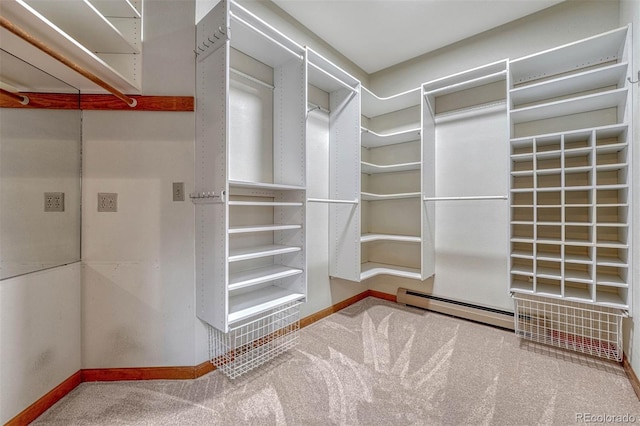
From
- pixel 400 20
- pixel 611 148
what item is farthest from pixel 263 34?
pixel 611 148

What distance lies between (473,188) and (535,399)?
6.00 ft

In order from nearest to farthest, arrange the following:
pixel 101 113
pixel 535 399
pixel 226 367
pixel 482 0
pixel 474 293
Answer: pixel 535 399
pixel 101 113
pixel 226 367
pixel 482 0
pixel 474 293

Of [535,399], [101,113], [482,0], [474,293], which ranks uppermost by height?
[482,0]

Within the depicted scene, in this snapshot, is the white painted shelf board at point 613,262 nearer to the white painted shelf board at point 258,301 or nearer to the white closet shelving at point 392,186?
the white closet shelving at point 392,186

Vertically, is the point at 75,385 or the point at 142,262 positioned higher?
the point at 142,262

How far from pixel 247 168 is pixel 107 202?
37.8 inches

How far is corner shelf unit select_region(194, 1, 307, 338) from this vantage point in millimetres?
1637

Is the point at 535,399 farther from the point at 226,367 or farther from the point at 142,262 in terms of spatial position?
the point at 142,262

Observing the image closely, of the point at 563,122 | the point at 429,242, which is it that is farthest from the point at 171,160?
the point at 563,122

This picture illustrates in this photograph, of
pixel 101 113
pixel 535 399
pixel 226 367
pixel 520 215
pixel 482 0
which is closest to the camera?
pixel 535 399

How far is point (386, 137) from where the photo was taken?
3.04 meters

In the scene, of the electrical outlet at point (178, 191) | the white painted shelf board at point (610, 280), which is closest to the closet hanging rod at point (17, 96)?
the electrical outlet at point (178, 191)

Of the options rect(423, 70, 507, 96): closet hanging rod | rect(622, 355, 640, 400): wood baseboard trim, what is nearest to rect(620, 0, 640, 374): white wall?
rect(622, 355, 640, 400): wood baseboard trim

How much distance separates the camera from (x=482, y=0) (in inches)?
90.2
